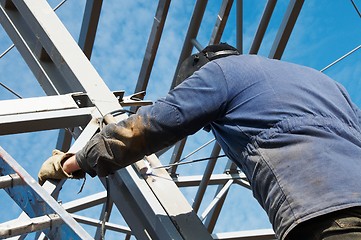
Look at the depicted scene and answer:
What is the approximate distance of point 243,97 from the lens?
2.19m

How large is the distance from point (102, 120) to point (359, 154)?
3.99ft

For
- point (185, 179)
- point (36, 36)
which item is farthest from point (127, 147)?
point (185, 179)

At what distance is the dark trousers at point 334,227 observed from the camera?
1.81 metres

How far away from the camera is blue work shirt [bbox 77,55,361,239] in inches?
75.9

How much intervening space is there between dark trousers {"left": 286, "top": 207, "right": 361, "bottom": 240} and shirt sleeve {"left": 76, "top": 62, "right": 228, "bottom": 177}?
0.51 m

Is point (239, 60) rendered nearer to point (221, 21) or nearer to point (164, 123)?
point (164, 123)

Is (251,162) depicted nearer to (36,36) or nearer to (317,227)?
(317,227)

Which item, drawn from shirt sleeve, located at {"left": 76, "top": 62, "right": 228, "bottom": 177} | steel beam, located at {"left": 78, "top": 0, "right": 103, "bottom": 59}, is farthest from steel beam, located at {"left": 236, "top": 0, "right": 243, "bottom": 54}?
shirt sleeve, located at {"left": 76, "top": 62, "right": 228, "bottom": 177}

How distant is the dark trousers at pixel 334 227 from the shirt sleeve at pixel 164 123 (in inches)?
19.9

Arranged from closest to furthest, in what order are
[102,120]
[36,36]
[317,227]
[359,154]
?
[317,227] < [359,154] < [102,120] < [36,36]

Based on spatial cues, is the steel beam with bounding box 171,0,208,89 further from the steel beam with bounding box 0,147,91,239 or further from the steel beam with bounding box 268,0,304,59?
the steel beam with bounding box 0,147,91,239

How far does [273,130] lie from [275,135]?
0.9 inches

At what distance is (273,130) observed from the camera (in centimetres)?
207

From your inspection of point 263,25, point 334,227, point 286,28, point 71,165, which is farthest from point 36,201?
point 263,25
